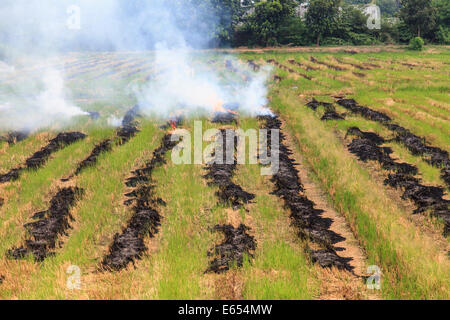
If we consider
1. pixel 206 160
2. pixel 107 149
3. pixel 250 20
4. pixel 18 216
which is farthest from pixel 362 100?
pixel 250 20

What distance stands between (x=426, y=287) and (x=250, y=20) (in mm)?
62976

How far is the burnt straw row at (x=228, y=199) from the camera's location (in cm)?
699

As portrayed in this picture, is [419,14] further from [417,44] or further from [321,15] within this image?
[321,15]

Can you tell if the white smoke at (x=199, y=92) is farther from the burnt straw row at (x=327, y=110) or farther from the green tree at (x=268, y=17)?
the green tree at (x=268, y=17)

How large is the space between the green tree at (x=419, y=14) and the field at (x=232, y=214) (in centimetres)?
5101

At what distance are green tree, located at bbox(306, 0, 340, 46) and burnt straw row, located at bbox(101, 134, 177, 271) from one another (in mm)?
57010

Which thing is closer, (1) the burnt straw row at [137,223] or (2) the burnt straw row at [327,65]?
(1) the burnt straw row at [137,223]

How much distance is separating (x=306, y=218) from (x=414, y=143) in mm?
8130

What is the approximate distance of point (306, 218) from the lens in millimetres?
8719

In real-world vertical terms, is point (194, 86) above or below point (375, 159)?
above

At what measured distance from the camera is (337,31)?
65.8 metres

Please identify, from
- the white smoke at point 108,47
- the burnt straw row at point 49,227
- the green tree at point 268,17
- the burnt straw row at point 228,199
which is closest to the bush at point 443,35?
the green tree at point 268,17

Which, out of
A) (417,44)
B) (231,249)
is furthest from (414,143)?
(417,44)
